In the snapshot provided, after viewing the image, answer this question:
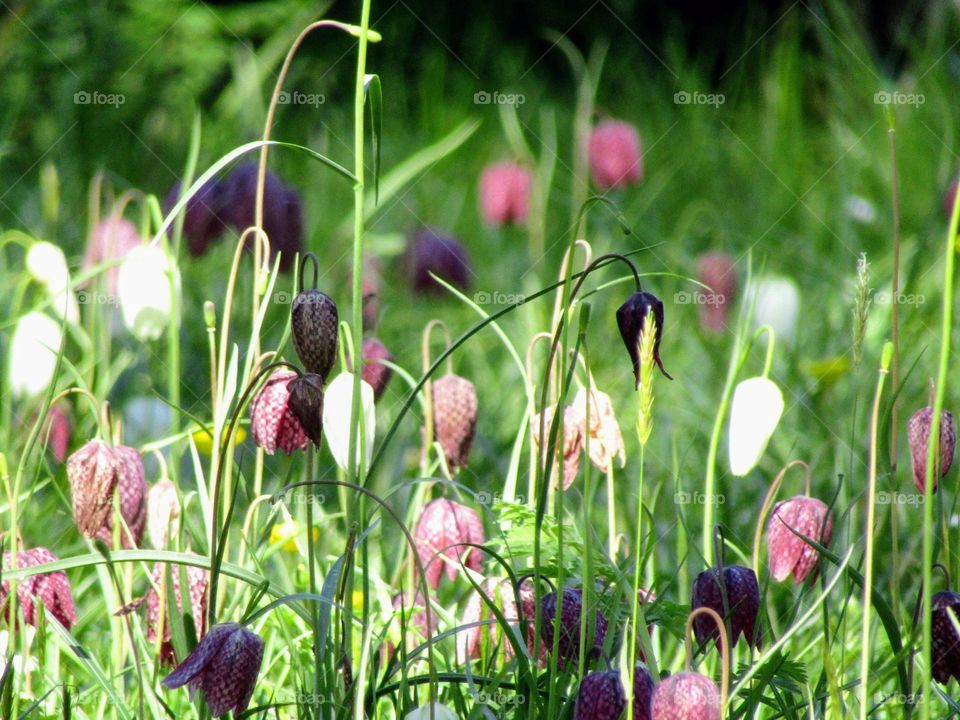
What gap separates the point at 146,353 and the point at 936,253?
150 centimetres

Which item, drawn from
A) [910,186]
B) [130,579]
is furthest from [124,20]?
[130,579]

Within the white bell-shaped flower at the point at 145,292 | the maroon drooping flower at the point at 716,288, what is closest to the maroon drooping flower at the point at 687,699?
the white bell-shaped flower at the point at 145,292

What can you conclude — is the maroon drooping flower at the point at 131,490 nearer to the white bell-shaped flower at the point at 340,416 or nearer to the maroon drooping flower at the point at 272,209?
the white bell-shaped flower at the point at 340,416

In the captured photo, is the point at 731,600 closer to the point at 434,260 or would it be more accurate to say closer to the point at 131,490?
the point at 131,490

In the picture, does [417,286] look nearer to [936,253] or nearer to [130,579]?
[936,253]

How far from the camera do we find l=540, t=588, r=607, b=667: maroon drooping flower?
947 millimetres

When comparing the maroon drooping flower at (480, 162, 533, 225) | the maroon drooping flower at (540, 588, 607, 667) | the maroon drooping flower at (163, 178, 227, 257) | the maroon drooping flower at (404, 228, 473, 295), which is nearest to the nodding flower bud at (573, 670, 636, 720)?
the maroon drooping flower at (540, 588, 607, 667)

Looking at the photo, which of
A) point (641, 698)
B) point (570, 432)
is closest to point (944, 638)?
point (641, 698)

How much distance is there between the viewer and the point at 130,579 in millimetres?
1151

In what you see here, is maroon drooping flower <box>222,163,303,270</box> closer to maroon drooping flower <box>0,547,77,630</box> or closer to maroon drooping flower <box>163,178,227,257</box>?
maroon drooping flower <box>163,178,227,257</box>

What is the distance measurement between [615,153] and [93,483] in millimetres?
1996

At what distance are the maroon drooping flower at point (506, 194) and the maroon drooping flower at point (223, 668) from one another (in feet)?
6.75

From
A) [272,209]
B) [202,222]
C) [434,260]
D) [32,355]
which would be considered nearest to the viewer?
[32,355]

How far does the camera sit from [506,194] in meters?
2.90
